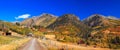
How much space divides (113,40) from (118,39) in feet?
24.6

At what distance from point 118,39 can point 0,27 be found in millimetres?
91696

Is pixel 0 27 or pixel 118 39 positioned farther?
pixel 0 27

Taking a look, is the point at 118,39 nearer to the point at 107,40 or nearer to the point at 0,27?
the point at 107,40

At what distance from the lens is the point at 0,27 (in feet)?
643

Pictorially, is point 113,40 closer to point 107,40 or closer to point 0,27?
point 107,40

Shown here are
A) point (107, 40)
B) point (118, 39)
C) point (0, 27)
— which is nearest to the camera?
point (118, 39)

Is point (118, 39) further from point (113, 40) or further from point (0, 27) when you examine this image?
point (0, 27)

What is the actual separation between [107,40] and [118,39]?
Answer: 48.9ft

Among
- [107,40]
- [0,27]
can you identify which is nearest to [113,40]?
[107,40]

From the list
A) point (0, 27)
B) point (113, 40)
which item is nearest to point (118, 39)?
point (113, 40)

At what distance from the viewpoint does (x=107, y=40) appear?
170m

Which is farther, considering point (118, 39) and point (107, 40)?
point (107, 40)

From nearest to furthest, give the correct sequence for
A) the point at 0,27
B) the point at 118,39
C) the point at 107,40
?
1. the point at 118,39
2. the point at 107,40
3. the point at 0,27
